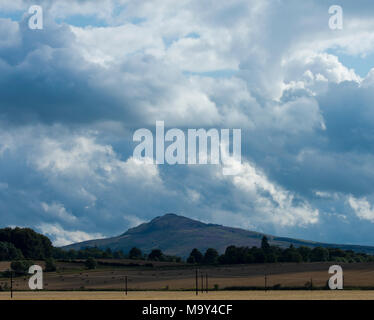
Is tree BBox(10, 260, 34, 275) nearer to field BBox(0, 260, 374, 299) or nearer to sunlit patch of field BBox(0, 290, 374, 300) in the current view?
field BBox(0, 260, 374, 299)

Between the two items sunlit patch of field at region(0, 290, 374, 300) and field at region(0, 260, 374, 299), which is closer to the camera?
sunlit patch of field at region(0, 290, 374, 300)

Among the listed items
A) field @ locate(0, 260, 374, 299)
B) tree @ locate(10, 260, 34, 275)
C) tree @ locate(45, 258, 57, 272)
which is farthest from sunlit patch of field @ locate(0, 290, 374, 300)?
tree @ locate(45, 258, 57, 272)

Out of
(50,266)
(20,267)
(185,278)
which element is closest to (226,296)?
(185,278)

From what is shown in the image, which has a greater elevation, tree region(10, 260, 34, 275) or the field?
tree region(10, 260, 34, 275)

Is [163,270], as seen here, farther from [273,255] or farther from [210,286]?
[210,286]

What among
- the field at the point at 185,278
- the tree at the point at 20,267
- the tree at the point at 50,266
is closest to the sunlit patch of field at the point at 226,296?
the field at the point at 185,278

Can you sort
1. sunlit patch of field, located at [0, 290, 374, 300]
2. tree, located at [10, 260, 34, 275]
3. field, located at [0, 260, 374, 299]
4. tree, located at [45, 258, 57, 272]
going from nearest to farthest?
sunlit patch of field, located at [0, 290, 374, 300] < field, located at [0, 260, 374, 299] < tree, located at [10, 260, 34, 275] < tree, located at [45, 258, 57, 272]

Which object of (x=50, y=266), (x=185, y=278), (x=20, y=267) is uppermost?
(x=20, y=267)

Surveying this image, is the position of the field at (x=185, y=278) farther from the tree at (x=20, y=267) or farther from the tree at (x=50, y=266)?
the tree at (x=20, y=267)

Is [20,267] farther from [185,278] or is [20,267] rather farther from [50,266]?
[185,278]

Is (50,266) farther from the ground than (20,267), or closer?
closer
